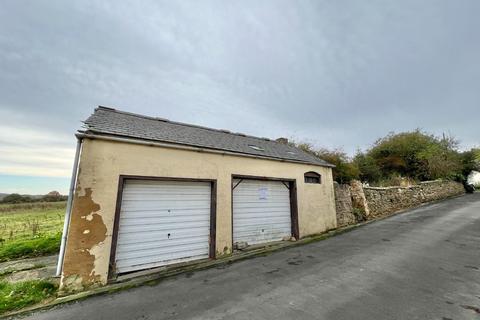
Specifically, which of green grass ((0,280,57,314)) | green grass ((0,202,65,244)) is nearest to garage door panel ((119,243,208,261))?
green grass ((0,280,57,314))

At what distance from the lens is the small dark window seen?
10031 mm

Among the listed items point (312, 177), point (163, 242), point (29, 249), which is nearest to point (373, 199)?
point (312, 177)

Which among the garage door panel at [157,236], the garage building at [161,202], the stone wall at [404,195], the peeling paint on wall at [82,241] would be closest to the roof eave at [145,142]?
the garage building at [161,202]

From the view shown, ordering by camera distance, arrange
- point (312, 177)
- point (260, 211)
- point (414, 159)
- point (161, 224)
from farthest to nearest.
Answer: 1. point (414, 159)
2. point (312, 177)
3. point (260, 211)
4. point (161, 224)

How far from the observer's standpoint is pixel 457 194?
1919cm

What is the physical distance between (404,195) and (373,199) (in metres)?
3.79

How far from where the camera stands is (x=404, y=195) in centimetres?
1455

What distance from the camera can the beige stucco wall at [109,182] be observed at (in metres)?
4.83

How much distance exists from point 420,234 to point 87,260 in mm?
11019

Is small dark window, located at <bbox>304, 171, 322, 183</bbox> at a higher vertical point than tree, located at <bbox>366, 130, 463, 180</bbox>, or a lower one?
lower

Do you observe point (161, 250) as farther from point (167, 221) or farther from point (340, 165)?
point (340, 165)

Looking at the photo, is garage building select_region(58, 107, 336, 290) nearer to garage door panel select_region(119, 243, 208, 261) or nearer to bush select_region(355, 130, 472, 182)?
garage door panel select_region(119, 243, 208, 261)

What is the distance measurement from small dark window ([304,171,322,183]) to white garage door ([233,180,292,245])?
141cm

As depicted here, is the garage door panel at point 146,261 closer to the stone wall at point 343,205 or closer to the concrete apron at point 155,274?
the concrete apron at point 155,274
